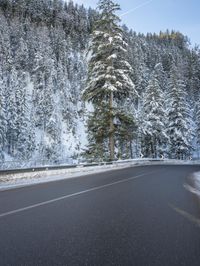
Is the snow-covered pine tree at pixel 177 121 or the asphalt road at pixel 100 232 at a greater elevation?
the snow-covered pine tree at pixel 177 121

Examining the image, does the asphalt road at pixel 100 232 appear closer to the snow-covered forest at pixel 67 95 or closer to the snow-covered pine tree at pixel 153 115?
the snow-covered forest at pixel 67 95

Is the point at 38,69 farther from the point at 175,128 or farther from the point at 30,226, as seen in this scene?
the point at 30,226

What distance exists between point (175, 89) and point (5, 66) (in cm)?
5926

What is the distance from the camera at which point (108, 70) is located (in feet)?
104

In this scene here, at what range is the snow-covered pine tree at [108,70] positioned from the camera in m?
31.4

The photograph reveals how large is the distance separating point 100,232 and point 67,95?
9421 cm

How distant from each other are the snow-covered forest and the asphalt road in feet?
51.9

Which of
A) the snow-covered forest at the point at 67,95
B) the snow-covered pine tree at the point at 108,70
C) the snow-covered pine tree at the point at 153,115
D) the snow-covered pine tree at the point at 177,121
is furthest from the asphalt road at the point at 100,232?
the snow-covered pine tree at the point at 177,121

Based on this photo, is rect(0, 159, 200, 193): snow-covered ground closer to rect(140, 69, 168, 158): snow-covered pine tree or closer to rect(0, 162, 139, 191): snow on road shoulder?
rect(0, 162, 139, 191): snow on road shoulder

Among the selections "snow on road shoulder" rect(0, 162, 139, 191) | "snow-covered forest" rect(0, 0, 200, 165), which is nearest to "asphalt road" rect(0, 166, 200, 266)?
"snow on road shoulder" rect(0, 162, 139, 191)

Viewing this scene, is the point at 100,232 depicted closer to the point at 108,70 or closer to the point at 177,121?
the point at 108,70

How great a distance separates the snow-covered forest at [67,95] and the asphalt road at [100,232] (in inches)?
622

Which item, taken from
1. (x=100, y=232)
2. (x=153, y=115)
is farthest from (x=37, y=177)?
(x=153, y=115)

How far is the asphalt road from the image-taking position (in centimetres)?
398
